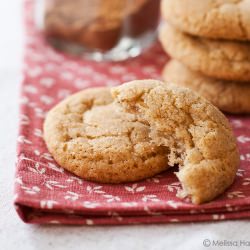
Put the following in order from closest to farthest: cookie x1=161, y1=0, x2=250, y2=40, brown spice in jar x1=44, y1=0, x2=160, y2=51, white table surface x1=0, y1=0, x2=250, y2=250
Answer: white table surface x1=0, y1=0, x2=250, y2=250
cookie x1=161, y1=0, x2=250, y2=40
brown spice in jar x1=44, y1=0, x2=160, y2=51

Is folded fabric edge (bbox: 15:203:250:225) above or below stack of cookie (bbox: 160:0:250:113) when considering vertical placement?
below

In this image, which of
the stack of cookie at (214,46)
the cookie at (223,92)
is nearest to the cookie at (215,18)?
the stack of cookie at (214,46)

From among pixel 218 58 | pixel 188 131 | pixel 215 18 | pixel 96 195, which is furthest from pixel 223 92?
pixel 96 195

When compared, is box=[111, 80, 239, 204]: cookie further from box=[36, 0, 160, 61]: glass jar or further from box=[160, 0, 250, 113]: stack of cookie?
box=[36, 0, 160, 61]: glass jar

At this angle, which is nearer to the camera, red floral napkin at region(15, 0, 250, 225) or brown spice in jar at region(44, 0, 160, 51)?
red floral napkin at region(15, 0, 250, 225)

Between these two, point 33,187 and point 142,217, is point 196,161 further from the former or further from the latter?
point 33,187

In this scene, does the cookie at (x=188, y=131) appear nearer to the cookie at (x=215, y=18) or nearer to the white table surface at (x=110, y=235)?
the white table surface at (x=110, y=235)

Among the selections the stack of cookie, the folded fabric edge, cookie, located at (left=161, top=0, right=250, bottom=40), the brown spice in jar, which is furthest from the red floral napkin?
the brown spice in jar
